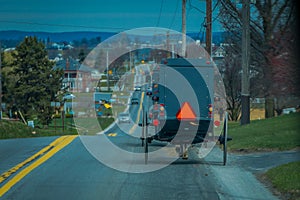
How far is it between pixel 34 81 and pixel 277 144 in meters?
42.3

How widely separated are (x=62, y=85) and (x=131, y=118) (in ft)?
75.2

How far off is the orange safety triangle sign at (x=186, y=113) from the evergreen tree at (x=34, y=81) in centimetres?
3869

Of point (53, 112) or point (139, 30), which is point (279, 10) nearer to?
point (139, 30)

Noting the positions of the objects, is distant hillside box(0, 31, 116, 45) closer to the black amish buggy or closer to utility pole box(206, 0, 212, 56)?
utility pole box(206, 0, 212, 56)

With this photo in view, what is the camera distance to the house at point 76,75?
3528cm

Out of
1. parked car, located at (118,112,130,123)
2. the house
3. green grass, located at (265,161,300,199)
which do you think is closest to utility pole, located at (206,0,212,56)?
the house

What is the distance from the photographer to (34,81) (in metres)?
55.9

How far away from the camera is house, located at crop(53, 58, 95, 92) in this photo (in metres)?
35.3

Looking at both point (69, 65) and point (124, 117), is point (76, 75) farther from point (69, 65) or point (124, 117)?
point (124, 117)

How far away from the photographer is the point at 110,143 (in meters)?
20.4

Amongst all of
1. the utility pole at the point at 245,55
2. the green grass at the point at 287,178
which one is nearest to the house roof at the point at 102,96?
the utility pole at the point at 245,55

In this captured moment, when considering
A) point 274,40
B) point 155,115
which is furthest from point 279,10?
point 155,115

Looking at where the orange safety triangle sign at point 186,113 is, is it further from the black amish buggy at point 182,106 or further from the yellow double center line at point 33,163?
the yellow double center line at point 33,163

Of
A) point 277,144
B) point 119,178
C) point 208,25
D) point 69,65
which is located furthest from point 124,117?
point 119,178
